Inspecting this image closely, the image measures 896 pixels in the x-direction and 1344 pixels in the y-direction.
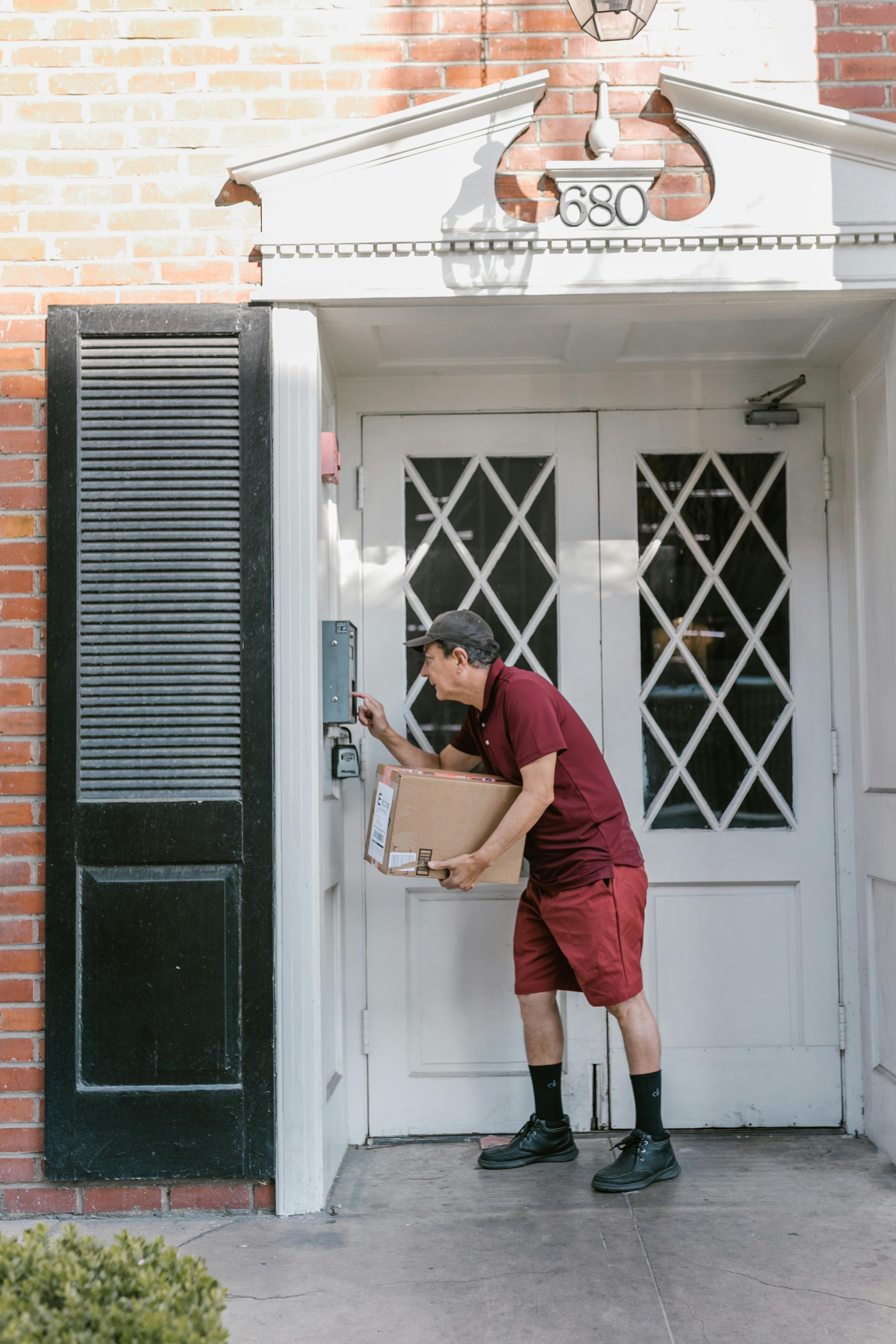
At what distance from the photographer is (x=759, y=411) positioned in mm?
4340

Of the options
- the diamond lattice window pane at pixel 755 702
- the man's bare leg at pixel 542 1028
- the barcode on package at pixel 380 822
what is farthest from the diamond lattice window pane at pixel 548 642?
the man's bare leg at pixel 542 1028

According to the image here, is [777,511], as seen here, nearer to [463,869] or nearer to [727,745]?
[727,745]

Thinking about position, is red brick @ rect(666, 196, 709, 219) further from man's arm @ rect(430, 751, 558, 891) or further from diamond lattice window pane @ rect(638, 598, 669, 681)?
man's arm @ rect(430, 751, 558, 891)

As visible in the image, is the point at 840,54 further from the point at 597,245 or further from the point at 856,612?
the point at 856,612

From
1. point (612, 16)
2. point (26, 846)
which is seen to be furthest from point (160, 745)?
point (612, 16)

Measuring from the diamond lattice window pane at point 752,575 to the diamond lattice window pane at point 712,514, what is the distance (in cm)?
7

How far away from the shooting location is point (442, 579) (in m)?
4.36

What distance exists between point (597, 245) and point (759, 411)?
1086 millimetres

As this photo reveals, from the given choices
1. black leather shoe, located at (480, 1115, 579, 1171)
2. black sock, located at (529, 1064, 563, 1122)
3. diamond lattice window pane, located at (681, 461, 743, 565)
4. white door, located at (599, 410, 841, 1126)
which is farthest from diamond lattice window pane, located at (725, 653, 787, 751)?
black leather shoe, located at (480, 1115, 579, 1171)

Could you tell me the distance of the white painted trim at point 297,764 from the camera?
3529 mm

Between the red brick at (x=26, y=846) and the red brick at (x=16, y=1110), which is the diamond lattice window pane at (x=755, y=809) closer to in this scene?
the red brick at (x=26, y=846)

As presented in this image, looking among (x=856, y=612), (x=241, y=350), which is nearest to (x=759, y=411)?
(x=856, y=612)

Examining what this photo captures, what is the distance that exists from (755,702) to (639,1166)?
1.72 meters

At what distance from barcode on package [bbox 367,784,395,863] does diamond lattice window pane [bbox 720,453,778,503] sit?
73.0 inches
